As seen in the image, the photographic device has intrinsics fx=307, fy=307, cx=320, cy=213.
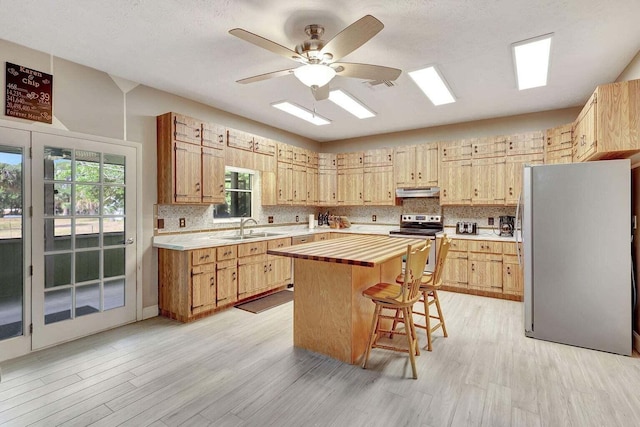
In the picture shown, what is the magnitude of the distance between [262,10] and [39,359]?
335 cm

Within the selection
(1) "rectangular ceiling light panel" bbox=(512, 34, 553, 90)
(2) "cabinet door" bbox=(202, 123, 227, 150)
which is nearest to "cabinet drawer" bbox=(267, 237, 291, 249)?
(2) "cabinet door" bbox=(202, 123, 227, 150)

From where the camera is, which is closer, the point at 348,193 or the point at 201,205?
the point at 201,205

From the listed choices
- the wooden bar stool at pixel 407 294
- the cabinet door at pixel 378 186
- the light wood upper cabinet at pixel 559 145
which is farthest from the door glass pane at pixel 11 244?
the light wood upper cabinet at pixel 559 145

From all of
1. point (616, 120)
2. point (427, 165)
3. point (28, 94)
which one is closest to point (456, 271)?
point (427, 165)

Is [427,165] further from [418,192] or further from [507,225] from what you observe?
[507,225]

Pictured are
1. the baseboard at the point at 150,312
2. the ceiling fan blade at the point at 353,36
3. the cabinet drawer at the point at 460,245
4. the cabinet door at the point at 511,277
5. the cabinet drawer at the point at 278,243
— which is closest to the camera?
the ceiling fan blade at the point at 353,36

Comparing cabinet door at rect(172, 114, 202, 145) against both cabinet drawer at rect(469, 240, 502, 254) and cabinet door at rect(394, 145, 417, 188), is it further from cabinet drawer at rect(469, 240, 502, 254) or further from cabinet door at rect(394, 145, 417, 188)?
cabinet drawer at rect(469, 240, 502, 254)

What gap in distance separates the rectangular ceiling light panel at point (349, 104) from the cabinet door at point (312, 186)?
1.58 meters

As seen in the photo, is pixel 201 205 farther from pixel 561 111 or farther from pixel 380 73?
pixel 561 111

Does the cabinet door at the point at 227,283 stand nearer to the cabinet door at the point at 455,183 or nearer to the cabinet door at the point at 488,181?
the cabinet door at the point at 455,183

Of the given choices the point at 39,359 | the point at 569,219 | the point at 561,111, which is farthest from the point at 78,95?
the point at 561,111

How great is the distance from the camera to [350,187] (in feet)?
19.7

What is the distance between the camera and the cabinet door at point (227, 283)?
371 centimetres

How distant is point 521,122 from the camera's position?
463 cm
